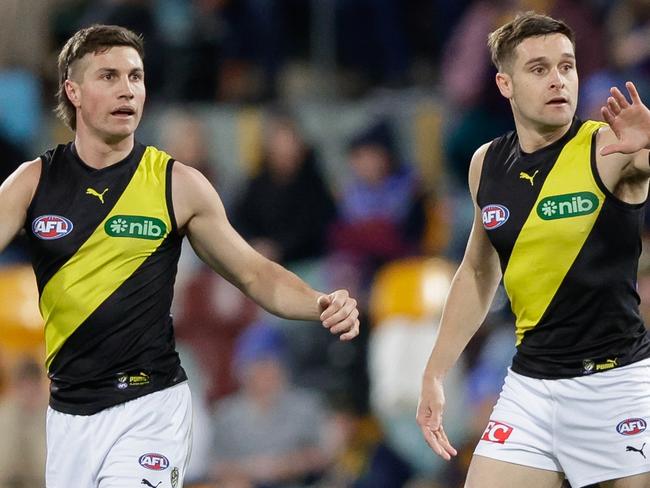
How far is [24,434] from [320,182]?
3.34 m

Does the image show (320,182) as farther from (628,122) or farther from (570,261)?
(628,122)

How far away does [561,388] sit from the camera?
20.8ft

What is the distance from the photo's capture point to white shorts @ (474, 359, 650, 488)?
6230mm

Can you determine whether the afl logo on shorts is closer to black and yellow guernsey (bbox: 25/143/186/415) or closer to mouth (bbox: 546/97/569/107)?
mouth (bbox: 546/97/569/107)

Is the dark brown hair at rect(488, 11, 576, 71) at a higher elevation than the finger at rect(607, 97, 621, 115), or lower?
higher

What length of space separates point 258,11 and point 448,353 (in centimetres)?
704

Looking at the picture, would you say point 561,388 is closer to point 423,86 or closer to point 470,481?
point 470,481

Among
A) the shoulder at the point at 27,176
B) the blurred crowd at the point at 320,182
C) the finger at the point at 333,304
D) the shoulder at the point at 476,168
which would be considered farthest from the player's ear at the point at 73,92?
the blurred crowd at the point at 320,182

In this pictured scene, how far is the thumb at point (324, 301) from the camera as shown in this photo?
20.5ft

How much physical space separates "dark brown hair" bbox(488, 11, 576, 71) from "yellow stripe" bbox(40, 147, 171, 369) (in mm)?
1633

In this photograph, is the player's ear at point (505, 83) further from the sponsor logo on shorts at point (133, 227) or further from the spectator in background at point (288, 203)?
the spectator in background at point (288, 203)

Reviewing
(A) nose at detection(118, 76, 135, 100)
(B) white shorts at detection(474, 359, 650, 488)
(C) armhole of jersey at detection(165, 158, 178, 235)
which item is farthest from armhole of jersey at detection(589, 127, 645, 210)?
(A) nose at detection(118, 76, 135, 100)

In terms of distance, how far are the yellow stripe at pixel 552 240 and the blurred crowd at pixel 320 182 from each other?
243 centimetres

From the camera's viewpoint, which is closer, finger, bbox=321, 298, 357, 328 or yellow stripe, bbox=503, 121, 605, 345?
finger, bbox=321, 298, 357, 328
